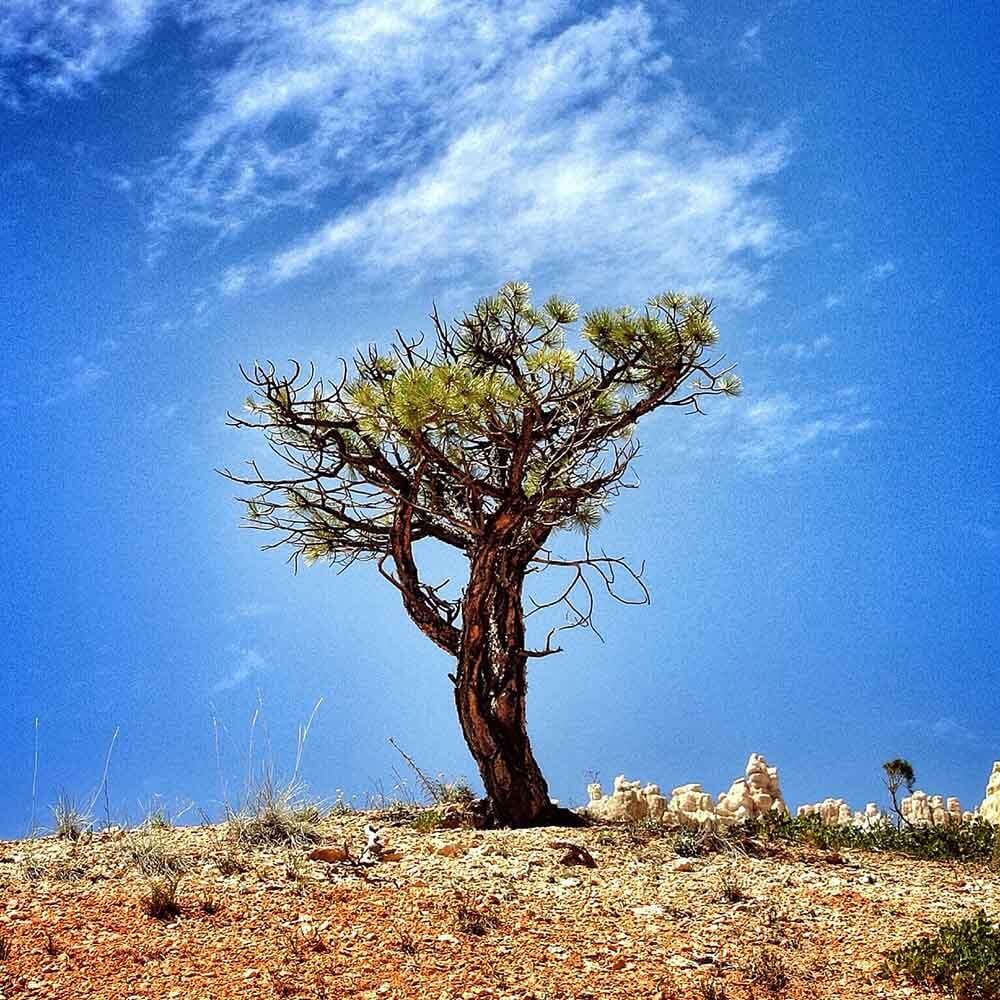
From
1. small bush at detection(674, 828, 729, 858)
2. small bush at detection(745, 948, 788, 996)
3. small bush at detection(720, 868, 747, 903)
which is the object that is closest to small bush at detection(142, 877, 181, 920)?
small bush at detection(745, 948, 788, 996)

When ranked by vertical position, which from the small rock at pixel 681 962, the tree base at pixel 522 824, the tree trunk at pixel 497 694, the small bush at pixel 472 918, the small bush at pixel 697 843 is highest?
the tree trunk at pixel 497 694

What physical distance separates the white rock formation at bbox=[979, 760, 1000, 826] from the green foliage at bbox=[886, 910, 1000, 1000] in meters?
6.13

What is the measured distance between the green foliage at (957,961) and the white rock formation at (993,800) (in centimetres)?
613

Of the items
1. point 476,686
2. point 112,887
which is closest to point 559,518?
point 476,686

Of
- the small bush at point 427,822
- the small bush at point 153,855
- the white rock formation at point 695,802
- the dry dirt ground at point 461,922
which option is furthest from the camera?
the white rock formation at point 695,802

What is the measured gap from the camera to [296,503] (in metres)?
11.9

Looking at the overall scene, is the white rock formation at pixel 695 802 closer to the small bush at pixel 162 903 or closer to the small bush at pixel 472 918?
the small bush at pixel 472 918

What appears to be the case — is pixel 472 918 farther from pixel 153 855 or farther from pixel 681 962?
pixel 153 855

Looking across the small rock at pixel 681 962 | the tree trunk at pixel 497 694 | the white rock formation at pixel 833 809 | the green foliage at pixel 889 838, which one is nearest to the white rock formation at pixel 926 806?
the white rock formation at pixel 833 809

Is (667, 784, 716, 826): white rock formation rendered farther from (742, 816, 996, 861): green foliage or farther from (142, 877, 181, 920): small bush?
(142, 877, 181, 920): small bush

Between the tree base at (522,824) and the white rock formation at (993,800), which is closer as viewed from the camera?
the tree base at (522,824)

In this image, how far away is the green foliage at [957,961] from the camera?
598cm

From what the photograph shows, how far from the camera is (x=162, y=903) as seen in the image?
22.2ft

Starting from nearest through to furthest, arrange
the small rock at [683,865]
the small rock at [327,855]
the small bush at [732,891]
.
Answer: the small bush at [732,891] < the small rock at [327,855] < the small rock at [683,865]
